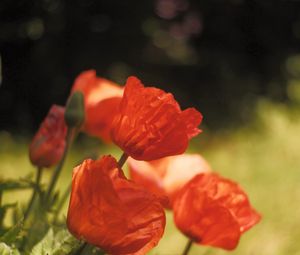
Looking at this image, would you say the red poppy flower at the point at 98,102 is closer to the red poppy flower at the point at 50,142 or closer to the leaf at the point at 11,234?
Answer: the red poppy flower at the point at 50,142

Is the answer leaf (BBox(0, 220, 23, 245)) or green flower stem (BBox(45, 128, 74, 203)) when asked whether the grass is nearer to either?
green flower stem (BBox(45, 128, 74, 203))

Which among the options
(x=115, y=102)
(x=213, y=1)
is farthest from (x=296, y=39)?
(x=115, y=102)

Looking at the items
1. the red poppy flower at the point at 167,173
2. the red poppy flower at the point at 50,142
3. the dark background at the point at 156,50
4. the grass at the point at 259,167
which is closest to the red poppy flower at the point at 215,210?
the red poppy flower at the point at 167,173

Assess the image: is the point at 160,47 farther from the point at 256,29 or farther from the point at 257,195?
the point at 257,195

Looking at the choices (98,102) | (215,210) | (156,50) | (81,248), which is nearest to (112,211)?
(81,248)

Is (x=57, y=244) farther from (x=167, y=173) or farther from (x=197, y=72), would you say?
(x=197, y=72)
